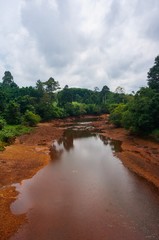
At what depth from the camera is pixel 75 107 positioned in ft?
282

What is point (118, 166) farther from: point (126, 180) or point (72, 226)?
point (72, 226)

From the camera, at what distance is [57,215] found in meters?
13.9

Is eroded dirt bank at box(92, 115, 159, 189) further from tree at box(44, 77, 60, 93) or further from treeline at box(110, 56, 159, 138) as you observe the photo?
tree at box(44, 77, 60, 93)

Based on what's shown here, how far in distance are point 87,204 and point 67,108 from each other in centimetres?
6887

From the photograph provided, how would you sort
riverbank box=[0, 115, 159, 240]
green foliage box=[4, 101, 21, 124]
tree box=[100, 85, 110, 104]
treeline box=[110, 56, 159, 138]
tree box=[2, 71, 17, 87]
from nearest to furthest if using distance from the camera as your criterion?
riverbank box=[0, 115, 159, 240] → treeline box=[110, 56, 159, 138] → green foliage box=[4, 101, 21, 124] → tree box=[2, 71, 17, 87] → tree box=[100, 85, 110, 104]

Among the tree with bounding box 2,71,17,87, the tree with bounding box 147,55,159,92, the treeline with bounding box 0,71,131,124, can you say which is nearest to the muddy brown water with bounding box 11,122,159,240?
the treeline with bounding box 0,71,131,124

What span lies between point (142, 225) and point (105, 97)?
103 meters

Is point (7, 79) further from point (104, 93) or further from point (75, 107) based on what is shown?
point (104, 93)

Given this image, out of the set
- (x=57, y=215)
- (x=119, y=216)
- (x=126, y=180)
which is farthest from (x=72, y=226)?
(x=126, y=180)

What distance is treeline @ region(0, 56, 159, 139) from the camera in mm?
37228

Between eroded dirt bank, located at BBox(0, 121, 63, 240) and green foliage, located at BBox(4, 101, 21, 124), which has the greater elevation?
green foliage, located at BBox(4, 101, 21, 124)

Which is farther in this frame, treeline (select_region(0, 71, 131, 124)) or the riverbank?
treeline (select_region(0, 71, 131, 124))

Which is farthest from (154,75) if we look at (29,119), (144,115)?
(29,119)

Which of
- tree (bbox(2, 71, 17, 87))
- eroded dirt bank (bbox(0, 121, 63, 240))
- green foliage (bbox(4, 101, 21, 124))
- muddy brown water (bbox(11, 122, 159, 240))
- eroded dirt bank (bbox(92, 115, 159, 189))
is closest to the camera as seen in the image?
muddy brown water (bbox(11, 122, 159, 240))
